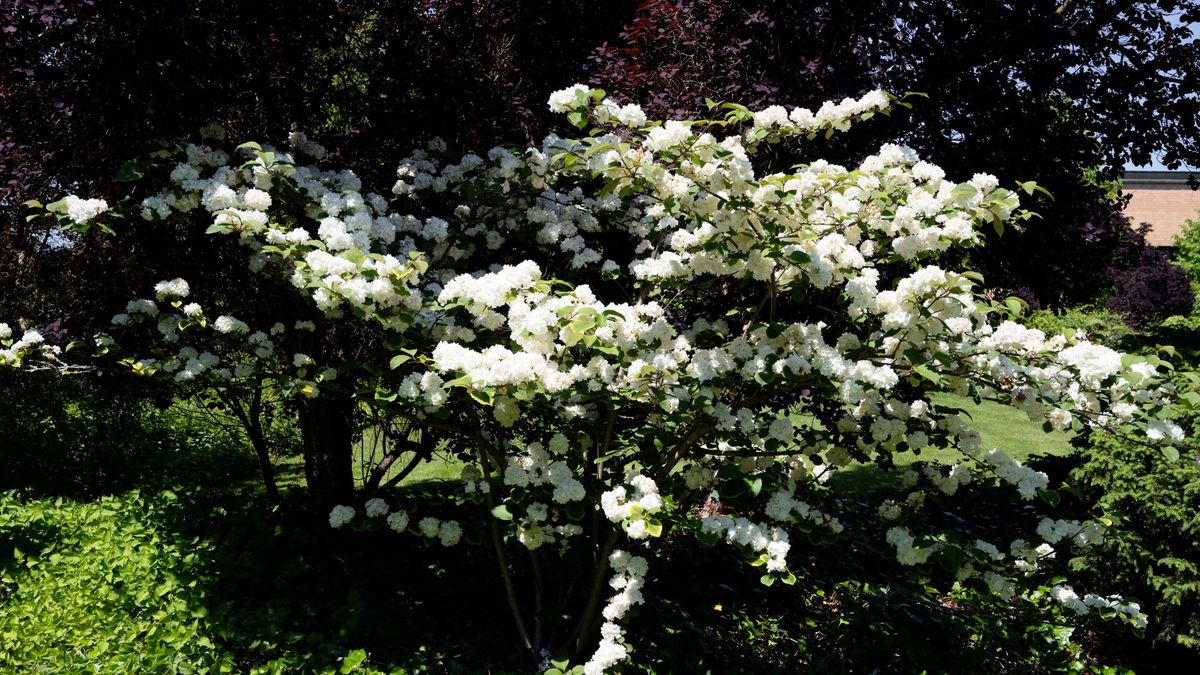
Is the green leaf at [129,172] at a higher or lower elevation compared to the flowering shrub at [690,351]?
higher

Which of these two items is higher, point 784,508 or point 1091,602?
point 784,508

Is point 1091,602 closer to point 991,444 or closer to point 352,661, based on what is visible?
Answer: point 352,661

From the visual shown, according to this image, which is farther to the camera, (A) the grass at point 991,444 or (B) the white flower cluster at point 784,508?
(A) the grass at point 991,444

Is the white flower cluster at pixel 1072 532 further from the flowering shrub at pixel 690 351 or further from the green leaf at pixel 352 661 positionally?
the green leaf at pixel 352 661

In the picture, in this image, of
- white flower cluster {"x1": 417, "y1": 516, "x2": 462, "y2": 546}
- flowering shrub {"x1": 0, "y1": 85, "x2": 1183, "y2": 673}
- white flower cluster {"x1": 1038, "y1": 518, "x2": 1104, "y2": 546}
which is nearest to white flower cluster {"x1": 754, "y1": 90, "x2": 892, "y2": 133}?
flowering shrub {"x1": 0, "y1": 85, "x2": 1183, "y2": 673}

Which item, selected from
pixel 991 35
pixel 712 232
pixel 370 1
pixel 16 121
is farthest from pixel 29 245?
pixel 991 35

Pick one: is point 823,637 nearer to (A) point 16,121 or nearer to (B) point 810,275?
(B) point 810,275

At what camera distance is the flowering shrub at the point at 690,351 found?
264 centimetres

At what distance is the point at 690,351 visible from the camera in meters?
3.16

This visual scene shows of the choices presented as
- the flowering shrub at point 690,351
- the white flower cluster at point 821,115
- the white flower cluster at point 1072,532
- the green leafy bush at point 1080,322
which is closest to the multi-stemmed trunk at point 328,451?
the flowering shrub at point 690,351

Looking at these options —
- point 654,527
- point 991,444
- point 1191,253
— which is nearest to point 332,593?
point 654,527

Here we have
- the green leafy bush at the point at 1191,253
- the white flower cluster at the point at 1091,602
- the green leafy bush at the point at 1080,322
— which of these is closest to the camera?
the white flower cluster at the point at 1091,602

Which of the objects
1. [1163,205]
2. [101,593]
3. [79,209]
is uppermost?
[1163,205]

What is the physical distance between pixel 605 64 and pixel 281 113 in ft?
6.20
